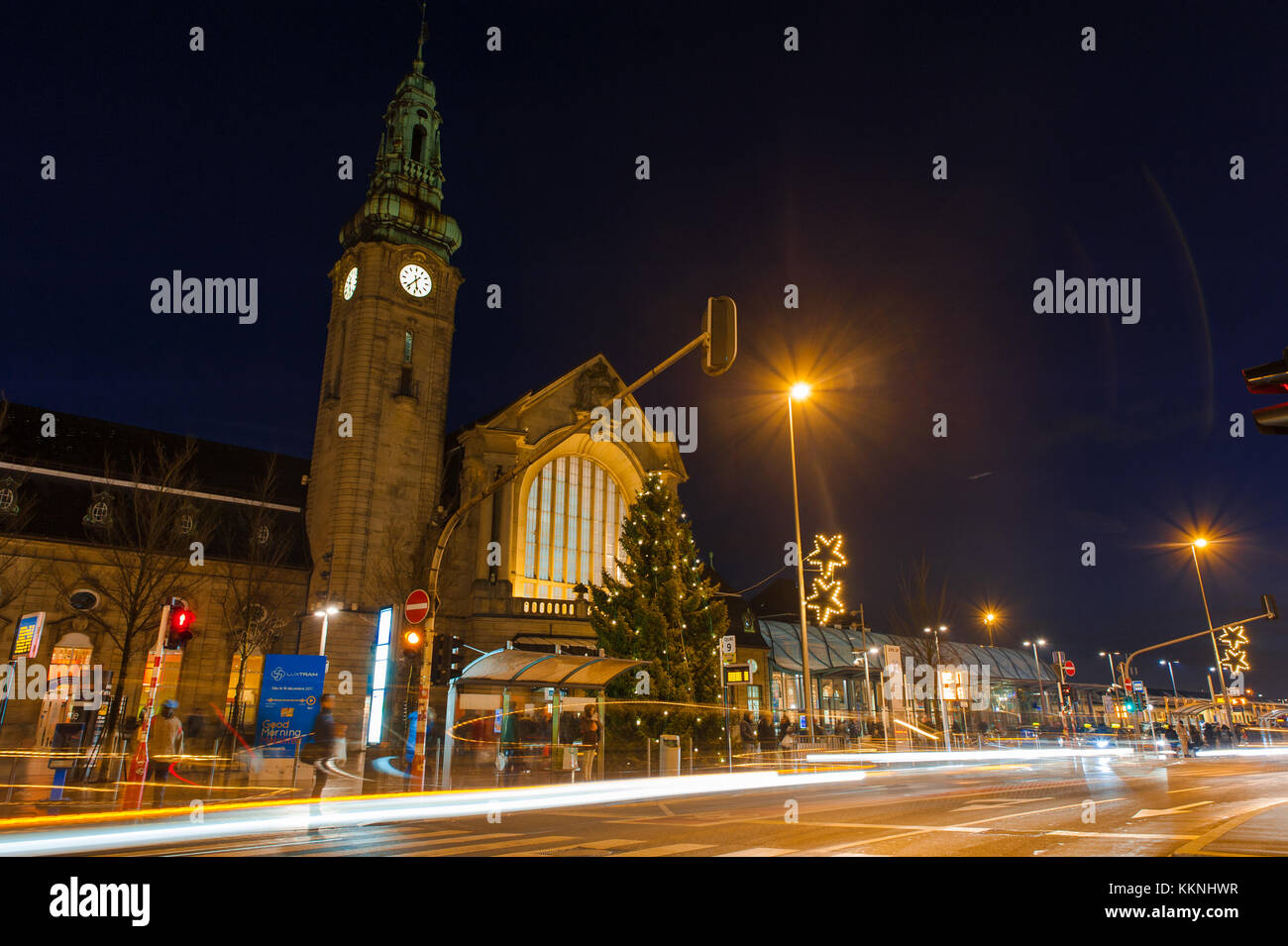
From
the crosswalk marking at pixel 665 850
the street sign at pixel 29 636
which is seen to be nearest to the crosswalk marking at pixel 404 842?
the crosswalk marking at pixel 665 850

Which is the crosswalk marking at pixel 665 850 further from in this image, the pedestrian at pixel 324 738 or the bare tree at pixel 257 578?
the bare tree at pixel 257 578

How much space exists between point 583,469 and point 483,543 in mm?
8630

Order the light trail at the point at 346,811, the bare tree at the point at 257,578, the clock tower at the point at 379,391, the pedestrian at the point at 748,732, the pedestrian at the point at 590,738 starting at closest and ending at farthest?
the light trail at the point at 346,811, the pedestrian at the point at 590,738, the pedestrian at the point at 748,732, the bare tree at the point at 257,578, the clock tower at the point at 379,391

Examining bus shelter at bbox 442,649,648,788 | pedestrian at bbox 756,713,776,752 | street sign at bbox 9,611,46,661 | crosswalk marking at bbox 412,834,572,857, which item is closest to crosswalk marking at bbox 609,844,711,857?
crosswalk marking at bbox 412,834,572,857

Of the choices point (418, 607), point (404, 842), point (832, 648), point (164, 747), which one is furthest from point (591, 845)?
point (832, 648)

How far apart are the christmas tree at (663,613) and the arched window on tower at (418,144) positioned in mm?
30199

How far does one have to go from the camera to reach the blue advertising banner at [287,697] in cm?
2727

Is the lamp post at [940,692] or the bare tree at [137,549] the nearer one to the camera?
the bare tree at [137,549]

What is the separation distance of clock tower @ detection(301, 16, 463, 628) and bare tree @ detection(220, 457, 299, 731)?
1.80 m

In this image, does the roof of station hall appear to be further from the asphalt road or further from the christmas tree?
the asphalt road

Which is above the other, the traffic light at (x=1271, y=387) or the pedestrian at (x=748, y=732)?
the traffic light at (x=1271, y=387)
